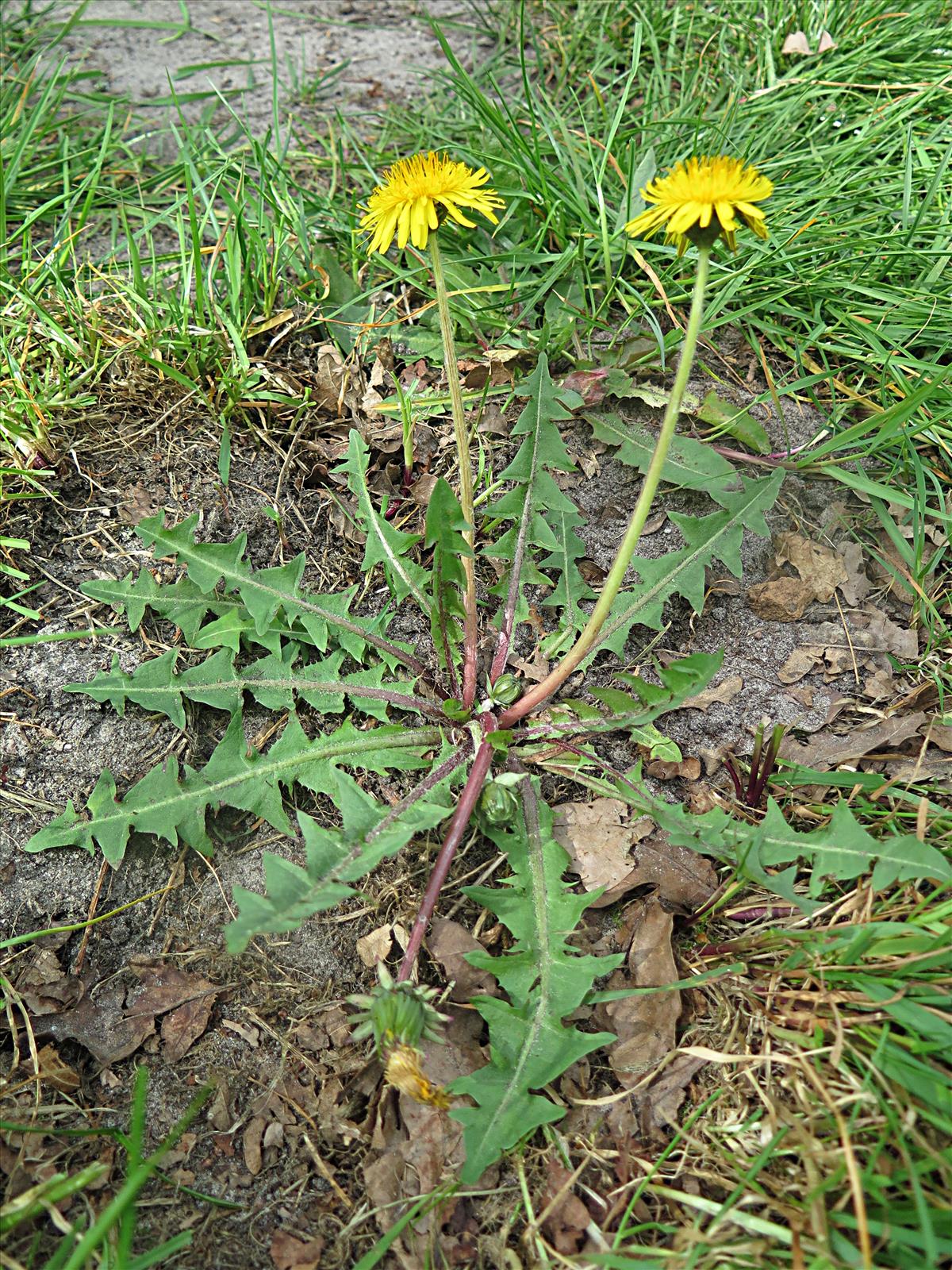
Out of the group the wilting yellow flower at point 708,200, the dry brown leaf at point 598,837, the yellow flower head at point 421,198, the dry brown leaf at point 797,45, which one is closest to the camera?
the wilting yellow flower at point 708,200

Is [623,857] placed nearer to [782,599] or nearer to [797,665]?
[797,665]

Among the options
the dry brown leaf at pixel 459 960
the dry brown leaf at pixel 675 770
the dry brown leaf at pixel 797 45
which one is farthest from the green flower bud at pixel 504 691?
the dry brown leaf at pixel 797 45

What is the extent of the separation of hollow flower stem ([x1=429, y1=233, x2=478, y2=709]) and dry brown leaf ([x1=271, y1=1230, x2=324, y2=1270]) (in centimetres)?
119

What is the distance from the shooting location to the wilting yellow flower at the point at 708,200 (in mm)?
1552

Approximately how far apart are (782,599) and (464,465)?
3.32 feet

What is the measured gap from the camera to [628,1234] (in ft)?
5.22

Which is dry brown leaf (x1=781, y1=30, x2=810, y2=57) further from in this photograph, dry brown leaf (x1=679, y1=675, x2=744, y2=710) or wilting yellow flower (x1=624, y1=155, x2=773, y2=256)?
dry brown leaf (x1=679, y1=675, x2=744, y2=710)

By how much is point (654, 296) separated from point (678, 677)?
1517 millimetres

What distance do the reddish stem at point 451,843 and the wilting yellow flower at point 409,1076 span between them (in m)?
0.16

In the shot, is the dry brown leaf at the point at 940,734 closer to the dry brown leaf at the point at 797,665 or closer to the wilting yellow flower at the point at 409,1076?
the dry brown leaf at the point at 797,665

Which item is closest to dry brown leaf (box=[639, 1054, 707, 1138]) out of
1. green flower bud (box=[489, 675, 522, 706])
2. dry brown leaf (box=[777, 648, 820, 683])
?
green flower bud (box=[489, 675, 522, 706])

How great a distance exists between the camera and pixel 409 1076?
1623 mm

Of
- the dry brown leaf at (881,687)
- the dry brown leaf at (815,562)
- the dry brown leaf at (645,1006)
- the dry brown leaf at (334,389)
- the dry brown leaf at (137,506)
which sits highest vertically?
the dry brown leaf at (334,389)

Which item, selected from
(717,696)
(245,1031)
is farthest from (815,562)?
(245,1031)
